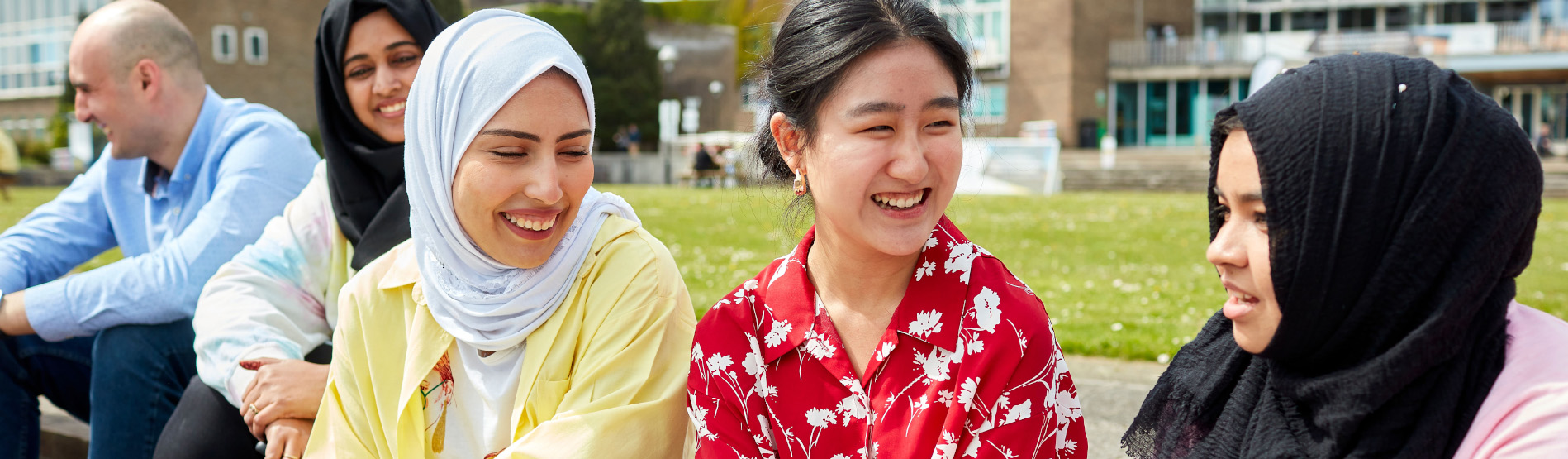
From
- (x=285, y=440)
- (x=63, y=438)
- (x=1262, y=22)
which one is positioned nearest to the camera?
(x=285, y=440)

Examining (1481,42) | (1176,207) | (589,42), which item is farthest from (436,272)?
(589,42)

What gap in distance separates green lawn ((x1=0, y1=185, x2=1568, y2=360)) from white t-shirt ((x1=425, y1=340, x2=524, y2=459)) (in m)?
0.66

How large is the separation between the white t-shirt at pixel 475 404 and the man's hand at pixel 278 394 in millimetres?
370

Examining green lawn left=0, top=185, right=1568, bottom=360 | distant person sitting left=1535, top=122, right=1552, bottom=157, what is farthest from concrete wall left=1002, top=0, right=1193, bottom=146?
green lawn left=0, top=185, right=1568, bottom=360

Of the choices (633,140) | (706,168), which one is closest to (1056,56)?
(633,140)

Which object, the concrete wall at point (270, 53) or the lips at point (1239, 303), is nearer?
the lips at point (1239, 303)

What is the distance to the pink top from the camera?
4.36 ft

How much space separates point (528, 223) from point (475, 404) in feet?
1.31

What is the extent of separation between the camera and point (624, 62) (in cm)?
4053

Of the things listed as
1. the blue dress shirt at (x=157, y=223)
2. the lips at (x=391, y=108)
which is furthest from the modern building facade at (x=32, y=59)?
the lips at (x=391, y=108)

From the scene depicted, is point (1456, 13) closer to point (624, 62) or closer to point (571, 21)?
point (624, 62)

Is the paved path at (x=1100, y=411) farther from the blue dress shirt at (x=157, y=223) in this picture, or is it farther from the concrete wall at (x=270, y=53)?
the concrete wall at (x=270, y=53)

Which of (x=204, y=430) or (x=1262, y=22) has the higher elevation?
(x=1262, y=22)

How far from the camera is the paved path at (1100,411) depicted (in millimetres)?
3178
